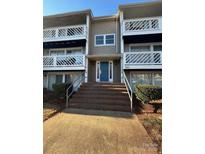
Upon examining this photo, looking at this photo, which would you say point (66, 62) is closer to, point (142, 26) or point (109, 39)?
point (109, 39)

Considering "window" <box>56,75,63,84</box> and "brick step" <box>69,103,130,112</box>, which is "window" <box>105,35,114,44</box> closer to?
"window" <box>56,75,63,84</box>

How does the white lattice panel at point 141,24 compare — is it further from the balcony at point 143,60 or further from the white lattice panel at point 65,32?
the white lattice panel at point 65,32

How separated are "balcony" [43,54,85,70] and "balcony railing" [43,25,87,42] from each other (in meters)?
1.69

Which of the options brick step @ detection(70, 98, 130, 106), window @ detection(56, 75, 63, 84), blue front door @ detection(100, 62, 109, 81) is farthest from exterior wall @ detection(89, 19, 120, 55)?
brick step @ detection(70, 98, 130, 106)

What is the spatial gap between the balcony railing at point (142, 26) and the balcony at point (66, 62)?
4342 mm

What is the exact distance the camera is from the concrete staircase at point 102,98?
715 centimetres

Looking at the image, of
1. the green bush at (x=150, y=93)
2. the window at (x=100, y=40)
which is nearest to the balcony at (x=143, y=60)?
the green bush at (x=150, y=93)

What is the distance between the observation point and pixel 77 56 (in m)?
11.0

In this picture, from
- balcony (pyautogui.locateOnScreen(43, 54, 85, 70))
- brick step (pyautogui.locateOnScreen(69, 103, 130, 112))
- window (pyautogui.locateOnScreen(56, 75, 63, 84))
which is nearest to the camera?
brick step (pyautogui.locateOnScreen(69, 103, 130, 112))

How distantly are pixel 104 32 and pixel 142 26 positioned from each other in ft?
11.2

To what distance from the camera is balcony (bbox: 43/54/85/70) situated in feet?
35.5

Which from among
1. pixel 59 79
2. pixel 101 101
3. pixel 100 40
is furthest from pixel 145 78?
pixel 59 79

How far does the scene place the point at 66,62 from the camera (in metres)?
11.2
